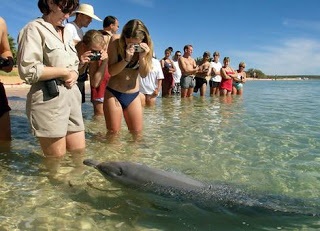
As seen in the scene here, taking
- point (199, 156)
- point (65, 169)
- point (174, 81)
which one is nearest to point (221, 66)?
point (174, 81)

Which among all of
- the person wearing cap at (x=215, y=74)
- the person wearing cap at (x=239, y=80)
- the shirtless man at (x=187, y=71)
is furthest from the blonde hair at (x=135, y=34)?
the person wearing cap at (x=239, y=80)

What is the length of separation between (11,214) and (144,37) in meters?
3.19

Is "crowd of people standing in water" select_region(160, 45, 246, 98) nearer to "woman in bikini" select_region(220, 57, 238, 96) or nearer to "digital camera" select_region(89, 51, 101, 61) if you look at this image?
→ "woman in bikini" select_region(220, 57, 238, 96)

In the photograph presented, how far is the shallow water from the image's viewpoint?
3.07m

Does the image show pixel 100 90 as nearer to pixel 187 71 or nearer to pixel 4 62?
pixel 4 62

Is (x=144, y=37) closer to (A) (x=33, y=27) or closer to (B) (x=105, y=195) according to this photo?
(A) (x=33, y=27)

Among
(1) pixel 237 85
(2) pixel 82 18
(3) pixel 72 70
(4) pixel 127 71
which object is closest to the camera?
(3) pixel 72 70

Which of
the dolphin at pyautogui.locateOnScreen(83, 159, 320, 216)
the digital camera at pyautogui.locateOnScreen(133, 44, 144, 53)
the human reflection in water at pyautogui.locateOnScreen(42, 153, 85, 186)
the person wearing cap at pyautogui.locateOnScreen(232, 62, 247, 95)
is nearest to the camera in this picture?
the dolphin at pyautogui.locateOnScreen(83, 159, 320, 216)

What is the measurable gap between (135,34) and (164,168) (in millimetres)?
1978

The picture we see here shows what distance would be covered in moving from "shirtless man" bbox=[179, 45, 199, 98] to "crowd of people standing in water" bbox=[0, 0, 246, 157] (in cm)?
711

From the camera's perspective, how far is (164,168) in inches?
185

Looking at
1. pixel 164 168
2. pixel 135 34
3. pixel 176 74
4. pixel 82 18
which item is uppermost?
pixel 82 18

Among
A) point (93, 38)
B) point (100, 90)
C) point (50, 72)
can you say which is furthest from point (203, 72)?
point (50, 72)

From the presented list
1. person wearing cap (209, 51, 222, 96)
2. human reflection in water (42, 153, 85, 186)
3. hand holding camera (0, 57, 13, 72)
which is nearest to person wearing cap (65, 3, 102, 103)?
hand holding camera (0, 57, 13, 72)
